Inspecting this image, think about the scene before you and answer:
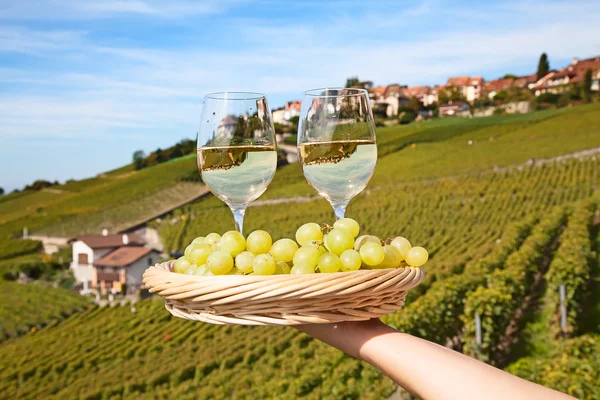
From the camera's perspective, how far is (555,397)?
959mm

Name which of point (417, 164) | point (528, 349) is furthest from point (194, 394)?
point (417, 164)

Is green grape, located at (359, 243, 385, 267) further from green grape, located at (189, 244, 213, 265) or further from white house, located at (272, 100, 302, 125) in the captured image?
white house, located at (272, 100, 302, 125)

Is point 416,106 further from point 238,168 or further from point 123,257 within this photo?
point 238,168

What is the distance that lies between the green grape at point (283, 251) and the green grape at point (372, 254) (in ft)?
0.67

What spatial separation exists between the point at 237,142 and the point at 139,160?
98.0m

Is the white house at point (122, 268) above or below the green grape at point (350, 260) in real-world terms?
below

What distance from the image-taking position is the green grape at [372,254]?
5.15ft

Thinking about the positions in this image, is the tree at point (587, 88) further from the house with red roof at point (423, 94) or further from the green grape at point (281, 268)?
the green grape at point (281, 268)

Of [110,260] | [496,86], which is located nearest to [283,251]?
[110,260]

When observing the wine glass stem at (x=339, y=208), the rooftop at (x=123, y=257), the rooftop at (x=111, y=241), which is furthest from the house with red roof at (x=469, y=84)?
the wine glass stem at (x=339, y=208)

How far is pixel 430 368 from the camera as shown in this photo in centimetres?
117

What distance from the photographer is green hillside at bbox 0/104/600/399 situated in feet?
38.1

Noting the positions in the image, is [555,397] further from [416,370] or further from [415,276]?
[415,276]

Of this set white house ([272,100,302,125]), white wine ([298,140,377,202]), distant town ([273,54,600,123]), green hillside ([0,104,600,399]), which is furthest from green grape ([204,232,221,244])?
white house ([272,100,302,125])
